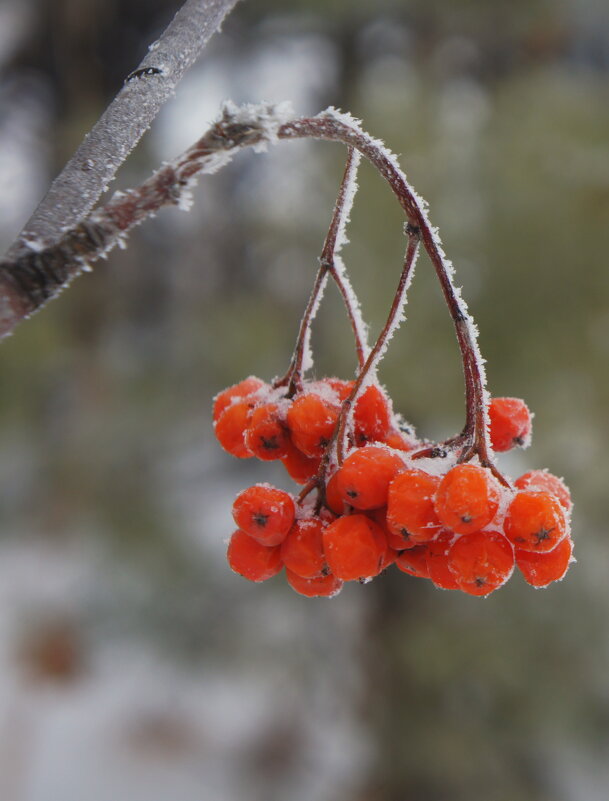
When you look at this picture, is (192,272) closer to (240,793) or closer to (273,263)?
(273,263)

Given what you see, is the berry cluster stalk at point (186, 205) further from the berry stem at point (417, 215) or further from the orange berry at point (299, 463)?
the orange berry at point (299, 463)

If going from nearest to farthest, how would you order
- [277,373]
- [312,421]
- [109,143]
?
[109,143], [312,421], [277,373]

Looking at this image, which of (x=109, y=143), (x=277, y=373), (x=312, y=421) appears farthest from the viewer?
(x=277, y=373)

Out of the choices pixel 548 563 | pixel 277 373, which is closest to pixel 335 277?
pixel 548 563

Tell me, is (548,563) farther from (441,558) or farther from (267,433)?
(267,433)

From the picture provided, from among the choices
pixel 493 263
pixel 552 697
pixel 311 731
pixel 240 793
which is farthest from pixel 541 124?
pixel 240 793

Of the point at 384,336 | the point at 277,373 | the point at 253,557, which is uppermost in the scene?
the point at 277,373
